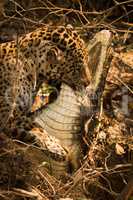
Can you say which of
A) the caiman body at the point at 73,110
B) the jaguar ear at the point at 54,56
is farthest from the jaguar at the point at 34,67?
the caiman body at the point at 73,110

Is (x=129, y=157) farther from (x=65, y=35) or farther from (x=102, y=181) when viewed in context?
(x=65, y=35)

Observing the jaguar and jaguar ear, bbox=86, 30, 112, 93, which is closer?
the jaguar

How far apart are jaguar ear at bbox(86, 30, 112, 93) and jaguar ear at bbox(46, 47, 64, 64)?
41cm

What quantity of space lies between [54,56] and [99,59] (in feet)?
2.02

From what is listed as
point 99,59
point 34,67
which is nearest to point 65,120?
point 34,67

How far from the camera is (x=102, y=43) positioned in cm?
613

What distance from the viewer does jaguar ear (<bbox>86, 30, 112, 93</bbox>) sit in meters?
6.03

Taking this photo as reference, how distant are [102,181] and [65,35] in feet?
5.27

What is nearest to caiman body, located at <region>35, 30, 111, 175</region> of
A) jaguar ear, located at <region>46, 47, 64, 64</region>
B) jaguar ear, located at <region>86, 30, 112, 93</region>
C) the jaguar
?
jaguar ear, located at <region>86, 30, 112, 93</region>

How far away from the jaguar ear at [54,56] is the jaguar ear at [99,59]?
413 millimetres

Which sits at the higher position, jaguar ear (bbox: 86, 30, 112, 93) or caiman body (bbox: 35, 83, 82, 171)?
jaguar ear (bbox: 86, 30, 112, 93)

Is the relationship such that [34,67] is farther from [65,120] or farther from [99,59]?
[99,59]

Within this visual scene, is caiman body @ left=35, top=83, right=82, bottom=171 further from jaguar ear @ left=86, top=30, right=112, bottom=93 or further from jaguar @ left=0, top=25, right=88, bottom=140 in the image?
jaguar ear @ left=86, top=30, right=112, bottom=93

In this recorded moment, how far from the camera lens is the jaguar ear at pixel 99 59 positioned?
6.03m
